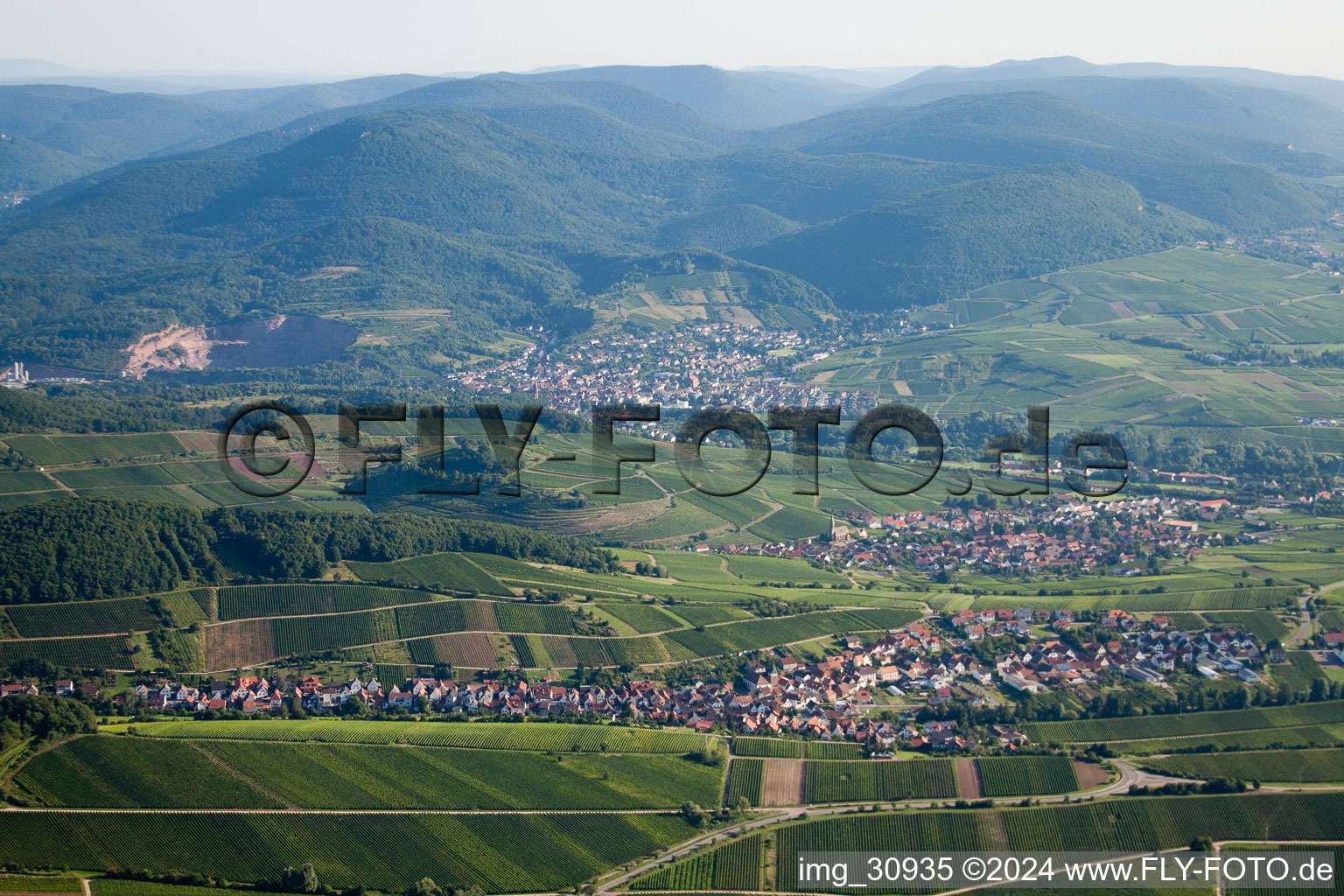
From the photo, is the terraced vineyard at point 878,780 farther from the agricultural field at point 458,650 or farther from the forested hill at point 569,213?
the forested hill at point 569,213

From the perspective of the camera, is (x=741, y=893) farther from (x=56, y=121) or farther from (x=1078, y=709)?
(x=56, y=121)

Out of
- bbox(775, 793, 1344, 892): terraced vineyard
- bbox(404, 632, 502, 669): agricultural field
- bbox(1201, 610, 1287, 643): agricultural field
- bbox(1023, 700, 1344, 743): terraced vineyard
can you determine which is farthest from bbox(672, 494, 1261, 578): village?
bbox(775, 793, 1344, 892): terraced vineyard

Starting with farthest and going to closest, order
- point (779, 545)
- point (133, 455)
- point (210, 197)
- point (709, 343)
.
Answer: point (210, 197) < point (709, 343) < point (133, 455) < point (779, 545)

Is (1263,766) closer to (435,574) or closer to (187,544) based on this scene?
(435,574)

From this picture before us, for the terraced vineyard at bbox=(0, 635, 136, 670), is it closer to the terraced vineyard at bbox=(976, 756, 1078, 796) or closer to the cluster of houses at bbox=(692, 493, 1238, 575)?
the cluster of houses at bbox=(692, 493, 1238, 575)

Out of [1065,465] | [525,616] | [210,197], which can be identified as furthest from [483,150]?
[525,616]
